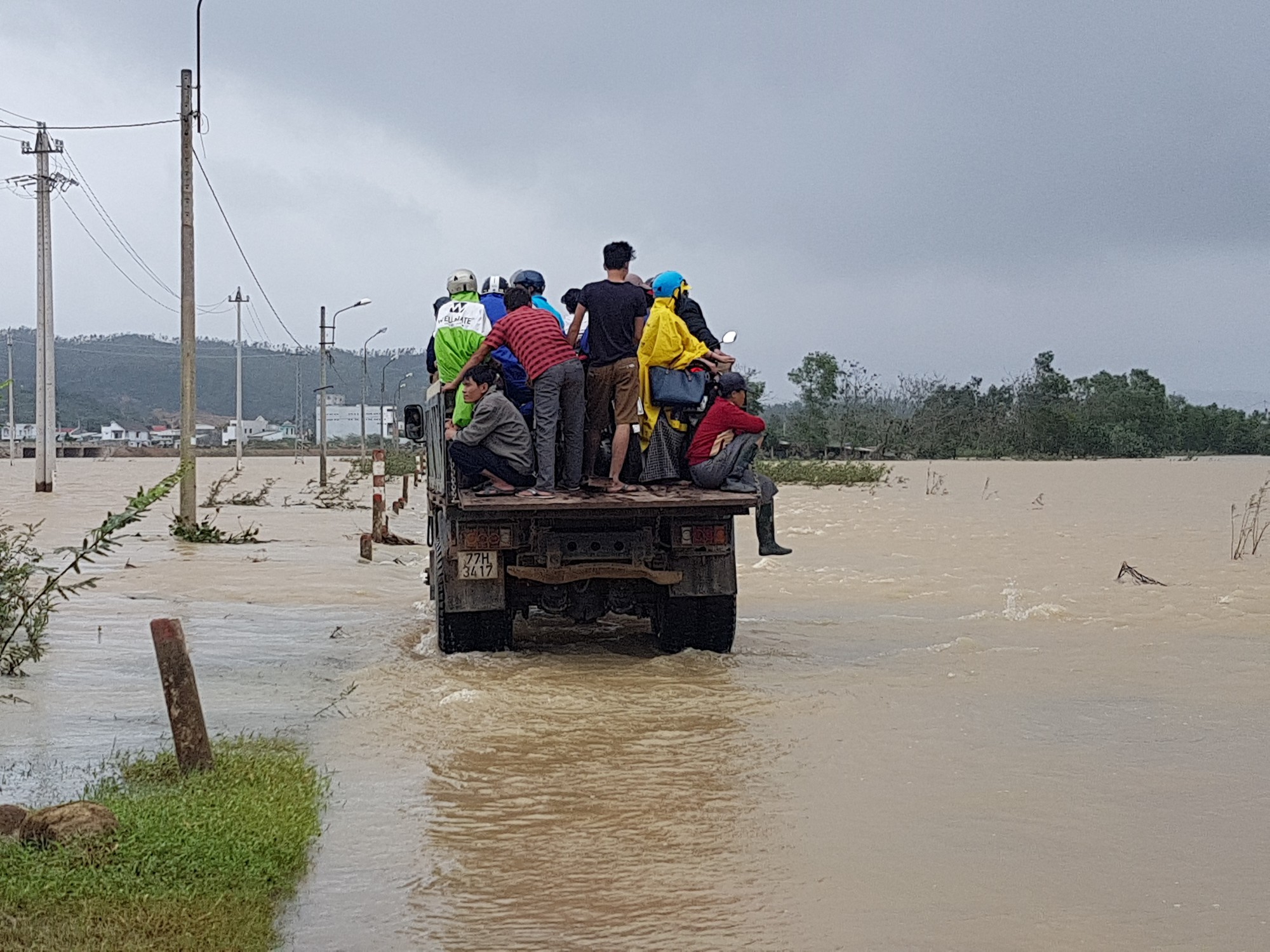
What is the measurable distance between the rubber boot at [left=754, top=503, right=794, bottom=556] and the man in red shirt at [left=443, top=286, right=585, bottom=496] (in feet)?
5.49

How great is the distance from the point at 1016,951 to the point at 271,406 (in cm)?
20005

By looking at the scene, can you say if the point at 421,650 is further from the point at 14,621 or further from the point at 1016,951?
the point at 1016,951

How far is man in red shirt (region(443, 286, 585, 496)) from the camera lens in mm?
9430

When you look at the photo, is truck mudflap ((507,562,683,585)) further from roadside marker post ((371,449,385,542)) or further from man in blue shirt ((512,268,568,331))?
roadside marker post ((371,449,385,542))

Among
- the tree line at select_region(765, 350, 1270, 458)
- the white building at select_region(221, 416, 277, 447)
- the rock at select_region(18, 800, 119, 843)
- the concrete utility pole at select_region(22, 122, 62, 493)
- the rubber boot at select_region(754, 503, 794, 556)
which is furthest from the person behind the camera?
the white building at select_region(221, 416, 277, 447)

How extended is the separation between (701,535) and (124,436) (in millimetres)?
139512

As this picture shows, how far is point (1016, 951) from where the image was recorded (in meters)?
4.65

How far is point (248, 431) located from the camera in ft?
481

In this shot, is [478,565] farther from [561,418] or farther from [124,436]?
[124,436]

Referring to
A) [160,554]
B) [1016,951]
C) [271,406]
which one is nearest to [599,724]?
[1016,951]

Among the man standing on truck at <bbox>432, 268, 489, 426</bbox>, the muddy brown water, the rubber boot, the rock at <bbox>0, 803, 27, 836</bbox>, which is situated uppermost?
the man standing on truck at <bbox>432, 268, 489, 426</bbox>

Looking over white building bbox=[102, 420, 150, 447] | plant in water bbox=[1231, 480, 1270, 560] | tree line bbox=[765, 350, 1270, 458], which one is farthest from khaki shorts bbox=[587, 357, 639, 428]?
white building bbox=[102, 420, 150, 447]

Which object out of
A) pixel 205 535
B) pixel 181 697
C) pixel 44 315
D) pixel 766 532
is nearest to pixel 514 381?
pixel 766 532

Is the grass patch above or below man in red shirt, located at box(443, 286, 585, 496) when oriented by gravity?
below
